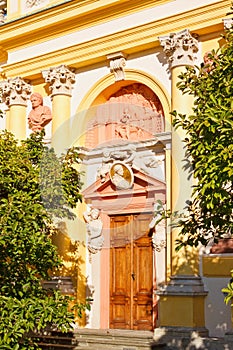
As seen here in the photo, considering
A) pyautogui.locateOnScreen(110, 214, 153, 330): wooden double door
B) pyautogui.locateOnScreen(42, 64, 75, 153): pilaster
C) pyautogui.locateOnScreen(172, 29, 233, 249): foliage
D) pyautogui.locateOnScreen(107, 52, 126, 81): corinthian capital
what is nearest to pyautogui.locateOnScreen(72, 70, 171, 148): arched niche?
pyautogui.locateOnScreen(107, 52, 126, 81): corinthian capital

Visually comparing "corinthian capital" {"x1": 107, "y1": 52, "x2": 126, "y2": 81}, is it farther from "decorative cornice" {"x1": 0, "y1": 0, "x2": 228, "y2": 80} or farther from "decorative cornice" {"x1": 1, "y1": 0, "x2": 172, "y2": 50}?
"decorative cornice" {"x1": 1, "y1": 0, "x2": 172, "y2": 50}

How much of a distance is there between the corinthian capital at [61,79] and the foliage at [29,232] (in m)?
3.37

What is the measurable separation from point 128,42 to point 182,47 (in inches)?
59.2

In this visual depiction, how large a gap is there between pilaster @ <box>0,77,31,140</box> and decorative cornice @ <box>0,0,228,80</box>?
0.26 m

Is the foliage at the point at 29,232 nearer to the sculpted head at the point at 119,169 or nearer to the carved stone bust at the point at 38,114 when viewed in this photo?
the sculpted head at the point at 119,169

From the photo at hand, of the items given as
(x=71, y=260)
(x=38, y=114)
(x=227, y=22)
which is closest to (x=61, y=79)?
(x=38, y=114)

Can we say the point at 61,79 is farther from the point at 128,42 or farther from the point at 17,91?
the point at 128,42

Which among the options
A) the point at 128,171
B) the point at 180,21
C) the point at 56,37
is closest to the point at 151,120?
the point at 128,171

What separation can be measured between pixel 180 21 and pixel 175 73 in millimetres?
1057

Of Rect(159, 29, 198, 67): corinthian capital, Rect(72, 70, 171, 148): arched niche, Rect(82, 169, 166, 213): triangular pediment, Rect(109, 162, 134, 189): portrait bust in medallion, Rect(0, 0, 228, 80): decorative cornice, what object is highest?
Rect(0, 0, 228, 80): decorative cornice

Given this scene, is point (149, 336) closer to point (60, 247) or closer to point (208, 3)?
point (60, 247)

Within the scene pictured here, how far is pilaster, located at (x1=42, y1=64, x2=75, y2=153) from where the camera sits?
15.6 metres

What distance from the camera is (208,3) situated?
43.8ft

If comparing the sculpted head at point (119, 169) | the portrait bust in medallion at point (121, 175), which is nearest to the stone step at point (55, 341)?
the portrait bust in medallion at point (121, 175)
